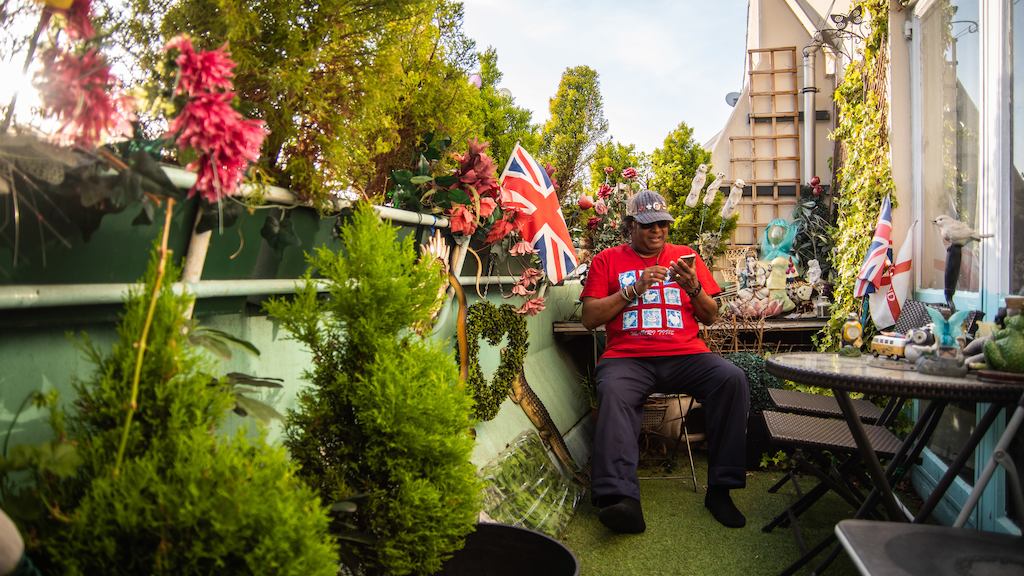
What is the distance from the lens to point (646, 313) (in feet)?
13.0

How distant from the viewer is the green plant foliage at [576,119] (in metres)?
10.0

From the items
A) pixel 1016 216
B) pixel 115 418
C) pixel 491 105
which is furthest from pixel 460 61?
pixel 491 105

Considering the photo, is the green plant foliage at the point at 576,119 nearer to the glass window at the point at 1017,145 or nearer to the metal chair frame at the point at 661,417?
the metal chair frame at the point at 661,417

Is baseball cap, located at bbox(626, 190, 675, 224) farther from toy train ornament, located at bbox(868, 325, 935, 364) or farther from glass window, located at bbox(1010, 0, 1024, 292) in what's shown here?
glass window, located at bbox(1010, 0, 1024, 292)

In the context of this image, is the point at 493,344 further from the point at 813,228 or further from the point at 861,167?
the point at 813,228

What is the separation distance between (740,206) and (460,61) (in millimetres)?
7478

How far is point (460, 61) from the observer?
2871 millimetres

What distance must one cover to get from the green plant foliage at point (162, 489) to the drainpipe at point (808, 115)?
942cm

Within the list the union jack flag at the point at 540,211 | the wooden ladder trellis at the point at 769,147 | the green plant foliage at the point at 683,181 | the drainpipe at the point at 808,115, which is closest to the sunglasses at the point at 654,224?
the union jack flag at the point at 540,211

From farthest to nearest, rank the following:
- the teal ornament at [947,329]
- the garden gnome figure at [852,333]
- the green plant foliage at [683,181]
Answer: the green plant foliage at [683,181]
the garden gnome figure at [852,333]
the teal ornament at [947,329]

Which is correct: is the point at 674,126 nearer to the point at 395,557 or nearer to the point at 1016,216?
the point at 1016,216

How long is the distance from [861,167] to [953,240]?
6.58 ft

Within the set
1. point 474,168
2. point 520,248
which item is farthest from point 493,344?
point 474,168

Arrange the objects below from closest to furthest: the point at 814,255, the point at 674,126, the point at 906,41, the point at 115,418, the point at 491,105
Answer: the point at 115,418, the point at 906,41, the point at 491,105, the point at 814,255, the point at 674,126
